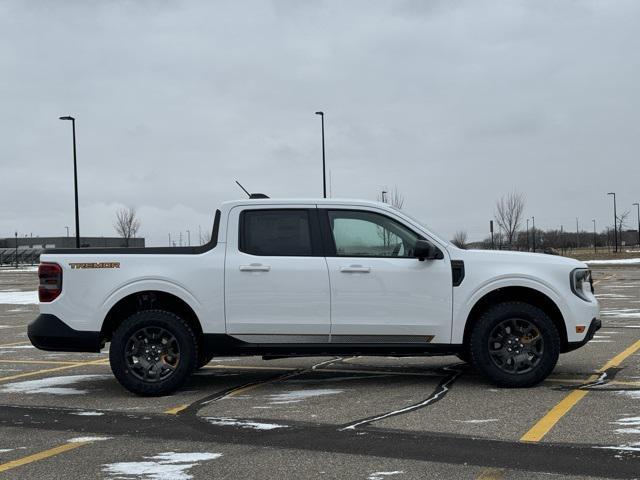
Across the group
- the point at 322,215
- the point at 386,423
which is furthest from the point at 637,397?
the point at 322,215

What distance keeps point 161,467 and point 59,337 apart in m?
3.06

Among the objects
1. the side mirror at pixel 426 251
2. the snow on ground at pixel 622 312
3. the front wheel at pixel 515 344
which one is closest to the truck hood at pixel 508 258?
the side mirror at pixel 426 251

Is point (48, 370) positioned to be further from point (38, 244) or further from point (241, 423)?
point (38, 244)

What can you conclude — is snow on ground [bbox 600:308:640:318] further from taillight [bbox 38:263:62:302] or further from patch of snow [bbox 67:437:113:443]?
patch of snow [bbox 67:437:113:443]

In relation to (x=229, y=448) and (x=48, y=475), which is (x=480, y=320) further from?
(x=48, y=475)

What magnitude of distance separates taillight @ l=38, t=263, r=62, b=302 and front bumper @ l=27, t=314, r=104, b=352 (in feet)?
0.64

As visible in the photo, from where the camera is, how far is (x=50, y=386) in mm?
8508

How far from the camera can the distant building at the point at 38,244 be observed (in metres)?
96.9

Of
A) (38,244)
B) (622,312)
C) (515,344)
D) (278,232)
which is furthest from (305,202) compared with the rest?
(38,244)

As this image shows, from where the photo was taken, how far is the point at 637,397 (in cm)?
696

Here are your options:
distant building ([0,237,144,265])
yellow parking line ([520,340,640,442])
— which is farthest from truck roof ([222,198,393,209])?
distant building ([0,237,144,265])

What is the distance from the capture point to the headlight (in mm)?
7707

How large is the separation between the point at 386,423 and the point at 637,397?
245cm

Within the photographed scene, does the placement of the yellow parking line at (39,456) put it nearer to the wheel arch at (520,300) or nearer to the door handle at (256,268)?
the door handle at (256,268)
